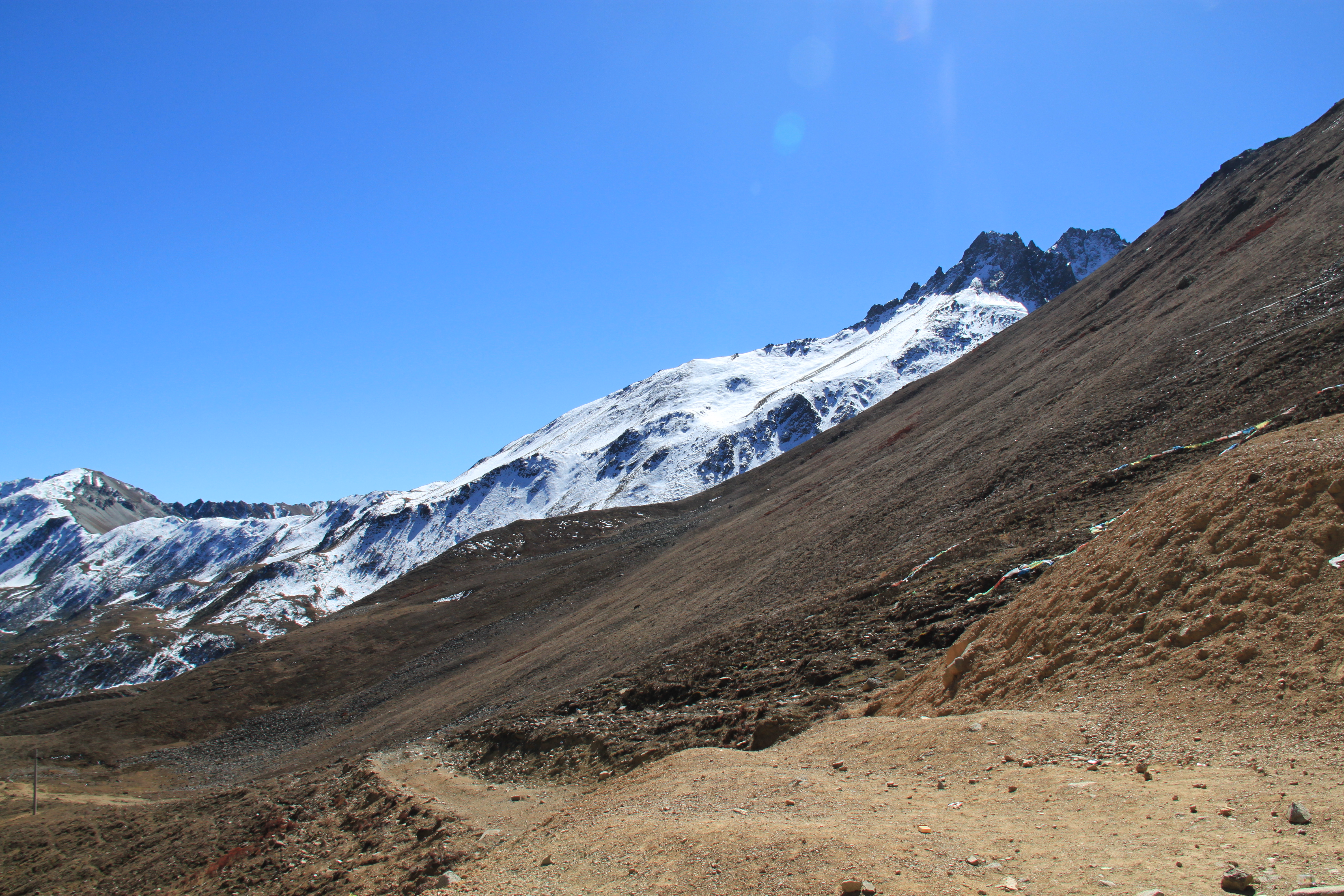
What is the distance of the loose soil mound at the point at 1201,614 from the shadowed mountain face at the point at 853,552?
3412 mm

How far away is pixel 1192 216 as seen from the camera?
61906 millimetres

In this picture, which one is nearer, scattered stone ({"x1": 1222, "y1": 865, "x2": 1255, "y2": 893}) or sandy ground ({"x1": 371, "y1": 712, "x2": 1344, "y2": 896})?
scattered stone ({"x1": 1222, "y1": 865, "x2": 1255, "y2": 893})

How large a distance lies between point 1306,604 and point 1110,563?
363 cm

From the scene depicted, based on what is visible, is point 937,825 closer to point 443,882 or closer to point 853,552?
point 443,882

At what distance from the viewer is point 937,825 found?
7738 mm

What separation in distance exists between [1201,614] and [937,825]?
534 cm

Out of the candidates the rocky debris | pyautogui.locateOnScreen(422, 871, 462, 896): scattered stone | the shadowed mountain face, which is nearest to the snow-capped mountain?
the shadowed mountain face

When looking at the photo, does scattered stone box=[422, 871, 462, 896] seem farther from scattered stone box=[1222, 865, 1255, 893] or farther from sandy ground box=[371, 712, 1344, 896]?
scattered stone box=[1222, 865, 1255, 893]

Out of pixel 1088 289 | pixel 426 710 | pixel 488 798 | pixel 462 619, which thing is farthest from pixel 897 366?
pixel 488 798

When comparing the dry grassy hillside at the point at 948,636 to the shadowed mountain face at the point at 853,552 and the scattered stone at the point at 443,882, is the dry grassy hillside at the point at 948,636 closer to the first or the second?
the shadowed mountain face at the point at 853,552

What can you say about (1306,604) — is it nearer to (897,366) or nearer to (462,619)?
(462,619)

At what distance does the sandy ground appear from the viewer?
5852 millimetres

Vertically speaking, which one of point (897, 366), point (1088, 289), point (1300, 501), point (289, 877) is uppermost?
point (897, 366)

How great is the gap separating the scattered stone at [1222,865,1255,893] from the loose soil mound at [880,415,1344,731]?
3.44 meters
